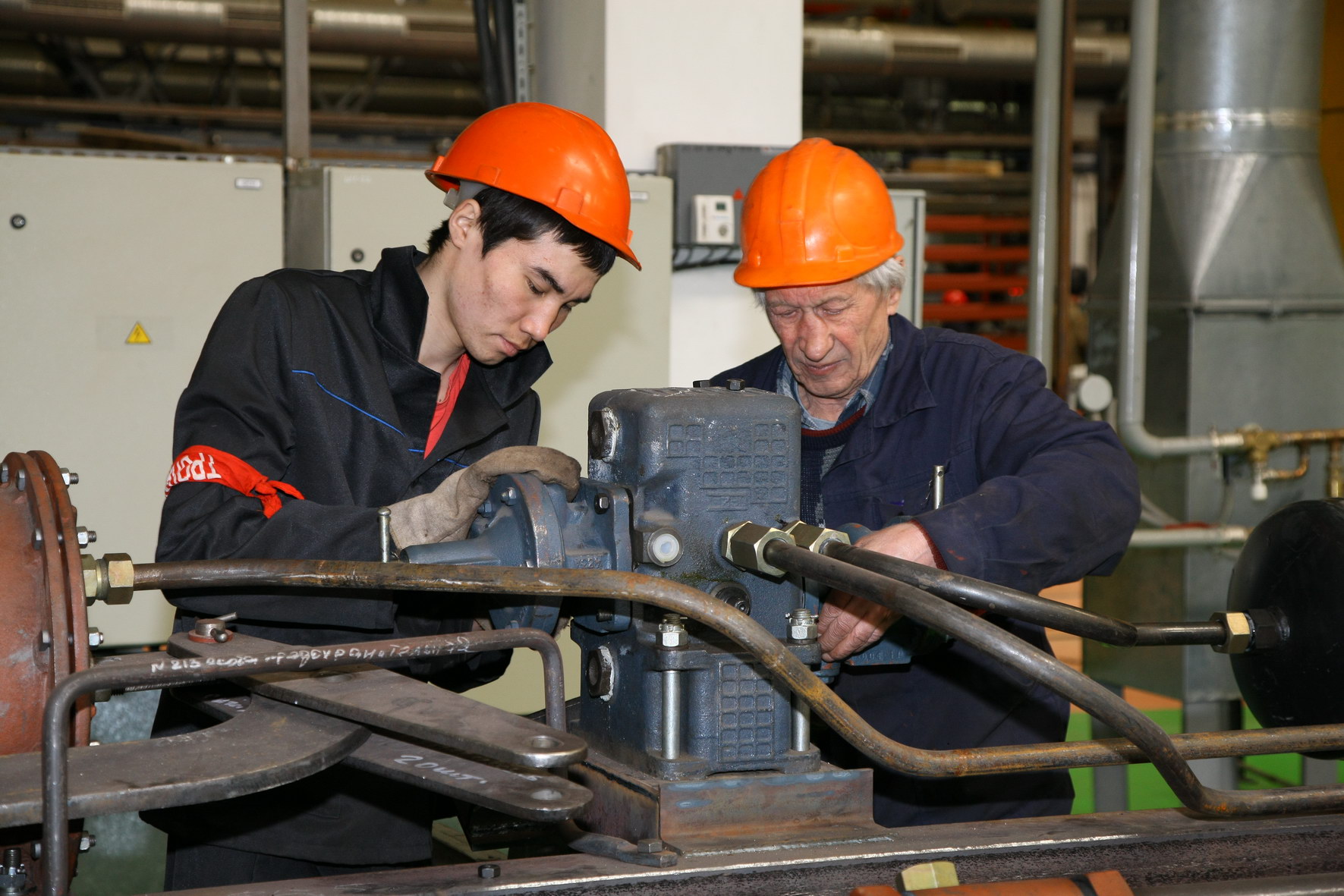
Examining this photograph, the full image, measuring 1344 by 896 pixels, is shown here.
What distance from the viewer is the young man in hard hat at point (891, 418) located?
4.80 feet

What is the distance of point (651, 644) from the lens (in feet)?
3.16

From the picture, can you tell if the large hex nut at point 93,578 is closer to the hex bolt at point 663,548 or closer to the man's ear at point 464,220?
the hex bolt at point 663,548

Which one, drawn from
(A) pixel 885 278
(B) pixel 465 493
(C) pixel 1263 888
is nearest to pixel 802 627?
(B) pixel 465 493

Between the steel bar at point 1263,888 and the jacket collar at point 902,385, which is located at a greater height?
the jacket collar at point 902,385

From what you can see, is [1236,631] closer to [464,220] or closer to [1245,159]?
[464,220]

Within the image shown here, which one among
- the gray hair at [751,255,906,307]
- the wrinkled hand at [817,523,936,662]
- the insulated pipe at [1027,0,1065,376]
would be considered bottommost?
the wrinkled hand at [817,523,936,662]

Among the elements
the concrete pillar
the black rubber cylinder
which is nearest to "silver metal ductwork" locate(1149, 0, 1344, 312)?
the concrete pillar

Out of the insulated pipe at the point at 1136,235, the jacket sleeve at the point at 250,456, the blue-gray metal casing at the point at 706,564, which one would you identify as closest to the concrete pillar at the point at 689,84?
the insulated pipe at the point at 1136,235

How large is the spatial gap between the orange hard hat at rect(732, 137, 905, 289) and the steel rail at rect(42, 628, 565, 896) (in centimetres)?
70

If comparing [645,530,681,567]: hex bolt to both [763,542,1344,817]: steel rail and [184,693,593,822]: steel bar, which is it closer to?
[763,542,1344,817]: steel rail

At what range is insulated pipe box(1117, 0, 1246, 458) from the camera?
2.58 meters

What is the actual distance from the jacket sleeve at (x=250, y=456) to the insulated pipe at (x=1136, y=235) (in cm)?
185

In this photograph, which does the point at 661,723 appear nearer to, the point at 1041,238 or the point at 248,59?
the point at 1041,238

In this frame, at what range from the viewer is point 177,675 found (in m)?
0.82
